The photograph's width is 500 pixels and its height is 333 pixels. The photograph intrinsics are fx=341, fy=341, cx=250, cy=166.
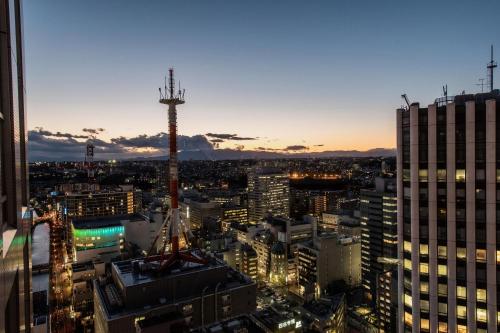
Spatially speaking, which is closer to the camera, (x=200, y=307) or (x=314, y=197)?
(x=200, y=307)

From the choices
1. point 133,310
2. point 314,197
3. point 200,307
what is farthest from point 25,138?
point 314,197

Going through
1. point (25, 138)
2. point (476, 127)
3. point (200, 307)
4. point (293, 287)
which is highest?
point (476, 127)

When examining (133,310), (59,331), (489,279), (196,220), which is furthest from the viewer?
(196,220)

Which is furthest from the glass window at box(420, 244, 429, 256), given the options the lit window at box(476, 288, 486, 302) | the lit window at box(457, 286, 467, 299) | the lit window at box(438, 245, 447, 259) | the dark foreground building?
the dark foreground building

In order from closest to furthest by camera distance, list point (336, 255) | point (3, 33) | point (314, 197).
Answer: point (3, 33) → point (336, 255) → point (314, 197)

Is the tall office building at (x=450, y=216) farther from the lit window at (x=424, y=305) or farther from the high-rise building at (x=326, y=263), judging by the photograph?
the high-rise building at (x=326, y=263)

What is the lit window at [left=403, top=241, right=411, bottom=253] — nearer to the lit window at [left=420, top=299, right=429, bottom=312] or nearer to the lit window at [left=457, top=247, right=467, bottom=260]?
the lit window at [left=457, top=247, right=467, bottom=260]

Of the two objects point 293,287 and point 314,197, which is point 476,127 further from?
point 314,197
